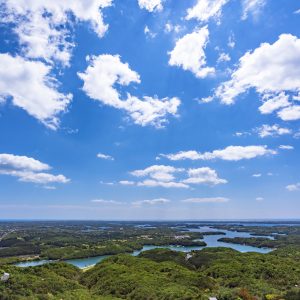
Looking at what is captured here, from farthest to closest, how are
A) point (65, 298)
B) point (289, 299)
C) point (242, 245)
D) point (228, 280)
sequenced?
point (242, 245) → point (228, 280) → point (65, 298) → point (289, 299)

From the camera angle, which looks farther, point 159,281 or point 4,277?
point 159,281

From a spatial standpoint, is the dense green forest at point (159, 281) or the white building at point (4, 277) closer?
the dense green forest at point (159, 281)

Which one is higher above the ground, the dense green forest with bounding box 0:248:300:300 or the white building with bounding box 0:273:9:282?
the white building with bounding box 0:273:9:282

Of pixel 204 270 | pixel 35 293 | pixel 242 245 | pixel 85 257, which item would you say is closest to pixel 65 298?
pixel 35 293

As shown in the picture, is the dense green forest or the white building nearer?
the dense green forest

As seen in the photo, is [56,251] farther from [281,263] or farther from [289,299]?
[289,299]

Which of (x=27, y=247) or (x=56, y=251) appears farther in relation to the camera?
(x=27, y=247)

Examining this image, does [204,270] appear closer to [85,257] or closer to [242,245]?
[85,257]

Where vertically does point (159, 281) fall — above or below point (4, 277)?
below

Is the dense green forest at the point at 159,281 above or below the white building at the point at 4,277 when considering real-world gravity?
below

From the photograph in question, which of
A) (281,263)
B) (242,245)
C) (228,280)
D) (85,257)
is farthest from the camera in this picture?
(242,245)
